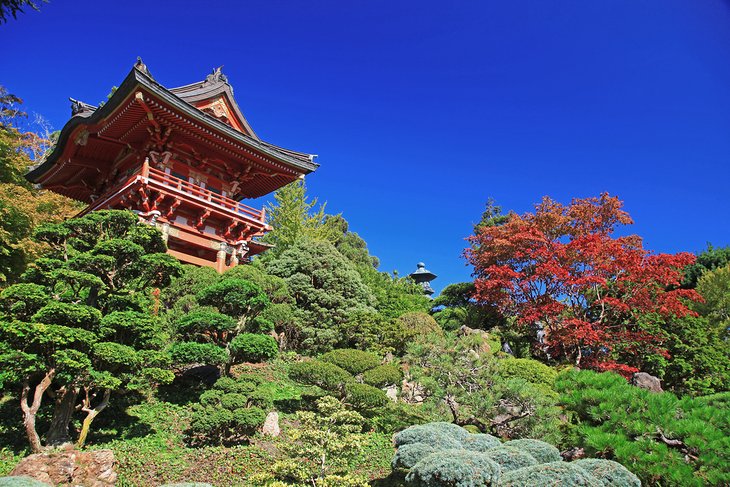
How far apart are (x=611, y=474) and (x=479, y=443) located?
176cm

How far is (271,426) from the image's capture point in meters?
8.05

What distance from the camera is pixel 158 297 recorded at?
34.8 feet

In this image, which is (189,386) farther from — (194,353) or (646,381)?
(646,381)

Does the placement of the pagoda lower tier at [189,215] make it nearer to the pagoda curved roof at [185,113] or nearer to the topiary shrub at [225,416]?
A: the pagoda curved roof at [185,113]

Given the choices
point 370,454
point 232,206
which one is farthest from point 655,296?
point 232,206

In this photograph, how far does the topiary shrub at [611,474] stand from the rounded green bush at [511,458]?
65 cm

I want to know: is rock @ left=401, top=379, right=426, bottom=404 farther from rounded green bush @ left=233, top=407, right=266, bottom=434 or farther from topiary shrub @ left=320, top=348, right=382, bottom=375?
rounded green bush @ left=233, top=407, right=266, bottom=434

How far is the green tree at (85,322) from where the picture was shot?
6148 millimetres

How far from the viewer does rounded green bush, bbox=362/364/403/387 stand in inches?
364

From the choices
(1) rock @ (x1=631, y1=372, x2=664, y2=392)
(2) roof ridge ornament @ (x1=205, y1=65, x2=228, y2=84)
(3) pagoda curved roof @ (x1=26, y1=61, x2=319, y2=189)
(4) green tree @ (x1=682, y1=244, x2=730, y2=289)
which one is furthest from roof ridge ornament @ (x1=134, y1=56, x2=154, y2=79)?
(4) green tree @ (x1=682, y1=244, x2=730, y2=289)

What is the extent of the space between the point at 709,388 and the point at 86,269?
15785 mm

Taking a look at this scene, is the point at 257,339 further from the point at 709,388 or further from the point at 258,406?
the point at 709,388

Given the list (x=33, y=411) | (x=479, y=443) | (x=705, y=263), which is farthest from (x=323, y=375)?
(x=705, y=263)

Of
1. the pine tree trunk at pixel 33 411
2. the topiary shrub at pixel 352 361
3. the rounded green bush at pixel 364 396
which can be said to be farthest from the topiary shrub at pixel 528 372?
the pine tree trunk at pixel 33 411
